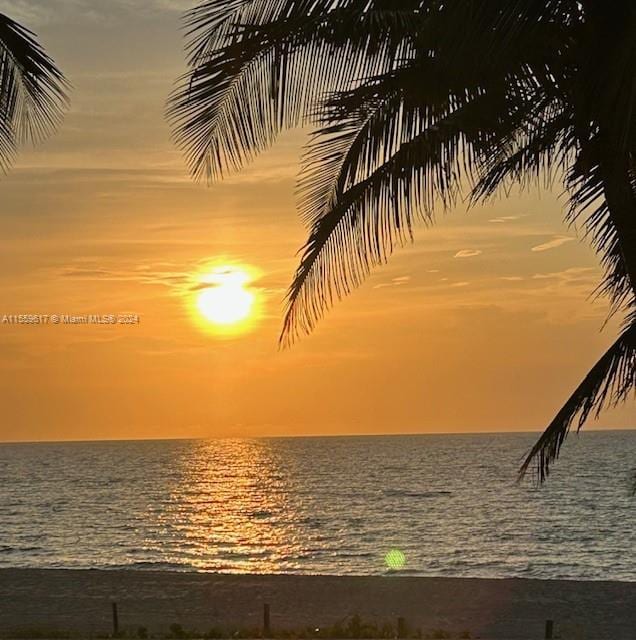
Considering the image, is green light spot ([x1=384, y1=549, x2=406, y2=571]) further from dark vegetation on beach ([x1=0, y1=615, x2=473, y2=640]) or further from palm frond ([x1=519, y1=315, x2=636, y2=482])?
palm frond ([x1=519, y1=315, x2=636, y2=482])

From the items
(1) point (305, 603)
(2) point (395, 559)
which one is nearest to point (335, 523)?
(2) point (395, 559)

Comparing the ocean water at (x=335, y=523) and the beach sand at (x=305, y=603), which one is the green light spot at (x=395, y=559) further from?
the beach sand at (x=305, y=603)

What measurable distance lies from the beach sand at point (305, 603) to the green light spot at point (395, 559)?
10821mm

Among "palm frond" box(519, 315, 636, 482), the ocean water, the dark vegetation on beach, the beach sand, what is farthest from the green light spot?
"palm frond" box(519, 315, 636, 482)

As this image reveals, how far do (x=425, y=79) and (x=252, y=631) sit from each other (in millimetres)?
19171

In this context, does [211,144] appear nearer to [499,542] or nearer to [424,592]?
[424,592]

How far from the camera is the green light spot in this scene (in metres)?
49.5

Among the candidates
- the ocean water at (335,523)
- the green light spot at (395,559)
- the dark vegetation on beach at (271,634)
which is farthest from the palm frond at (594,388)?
the green light spot at (395,559)

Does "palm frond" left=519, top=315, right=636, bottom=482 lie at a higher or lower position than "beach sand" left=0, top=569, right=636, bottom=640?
higher

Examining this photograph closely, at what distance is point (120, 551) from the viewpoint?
5862 cm

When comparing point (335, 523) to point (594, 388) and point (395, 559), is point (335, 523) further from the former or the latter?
point (594, 388)

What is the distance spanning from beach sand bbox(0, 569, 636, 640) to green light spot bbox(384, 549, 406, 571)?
426 inches

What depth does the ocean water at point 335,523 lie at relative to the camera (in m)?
52.6

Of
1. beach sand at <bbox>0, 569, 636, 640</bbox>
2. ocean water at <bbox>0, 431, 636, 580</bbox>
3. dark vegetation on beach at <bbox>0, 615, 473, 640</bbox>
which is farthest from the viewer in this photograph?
ocean water at <bbox>0, 431, 636, 580</bbox>
